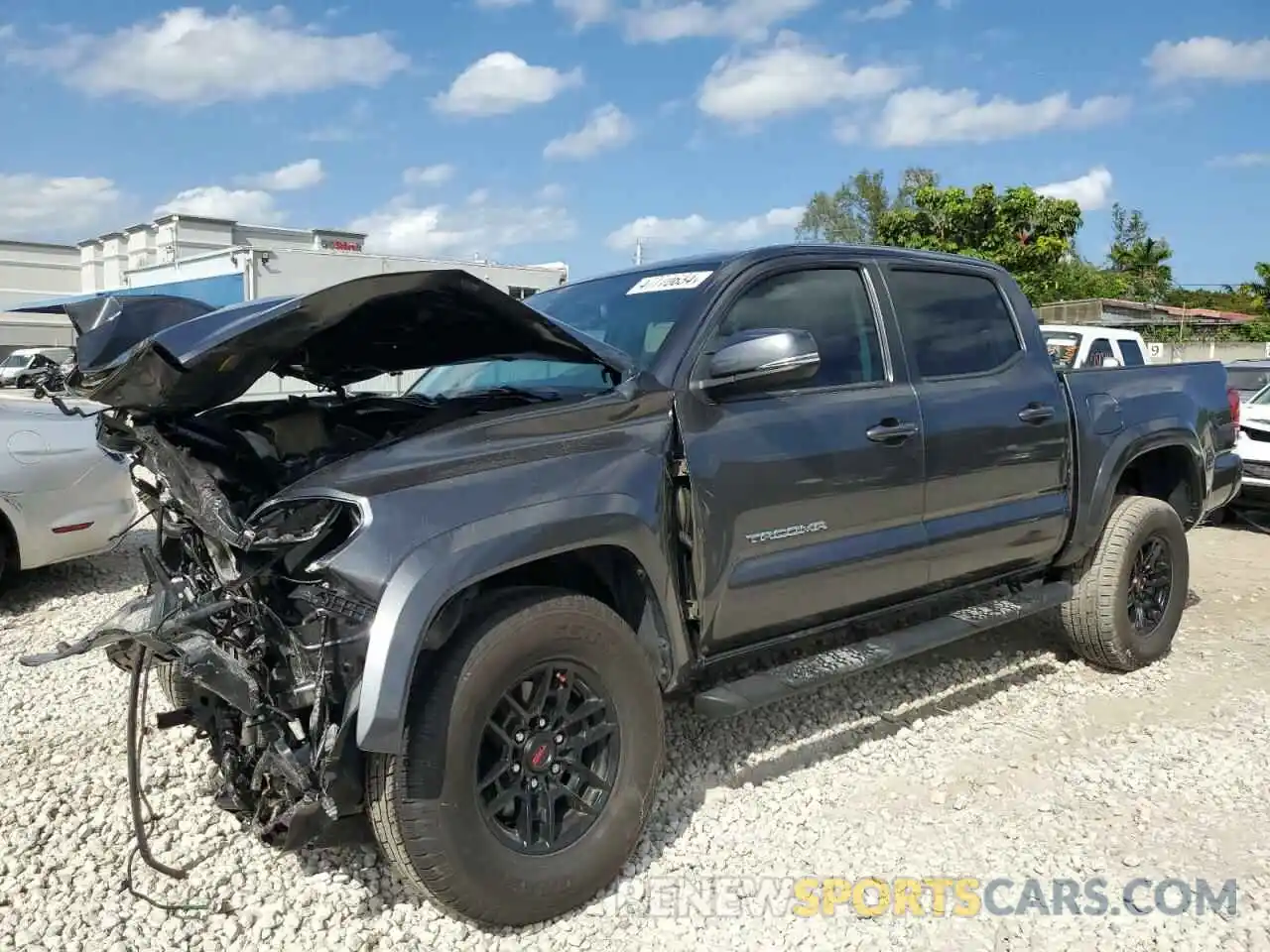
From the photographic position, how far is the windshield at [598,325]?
3623mm

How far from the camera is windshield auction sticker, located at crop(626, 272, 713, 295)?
3.77 m

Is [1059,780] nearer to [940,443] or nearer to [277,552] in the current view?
[940,443]

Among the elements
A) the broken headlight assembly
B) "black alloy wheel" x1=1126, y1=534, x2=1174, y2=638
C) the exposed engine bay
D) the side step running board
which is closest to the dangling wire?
the exposed engine bay

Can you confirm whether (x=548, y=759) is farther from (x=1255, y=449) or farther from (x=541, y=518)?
(x=1255, y=449)

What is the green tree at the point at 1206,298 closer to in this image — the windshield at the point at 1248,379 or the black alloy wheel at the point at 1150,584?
the windshield at the point at 1248,379

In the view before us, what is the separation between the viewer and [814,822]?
11.9ft

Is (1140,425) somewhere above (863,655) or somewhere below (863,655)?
above

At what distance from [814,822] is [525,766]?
125cm

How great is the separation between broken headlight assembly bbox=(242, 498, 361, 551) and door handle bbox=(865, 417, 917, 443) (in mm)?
1967

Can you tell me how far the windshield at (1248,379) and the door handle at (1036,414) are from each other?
28.0 ft

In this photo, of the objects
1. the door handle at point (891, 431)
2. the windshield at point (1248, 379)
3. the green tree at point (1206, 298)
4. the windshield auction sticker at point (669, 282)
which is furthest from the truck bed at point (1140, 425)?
the green tree at point (1206, 298)

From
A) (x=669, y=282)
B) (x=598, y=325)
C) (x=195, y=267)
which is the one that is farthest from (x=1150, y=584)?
(x=195, y=267)

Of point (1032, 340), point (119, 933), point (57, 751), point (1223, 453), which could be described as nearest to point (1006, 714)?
point (1032, 340)

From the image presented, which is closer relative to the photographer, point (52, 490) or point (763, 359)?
point (763, 359)
